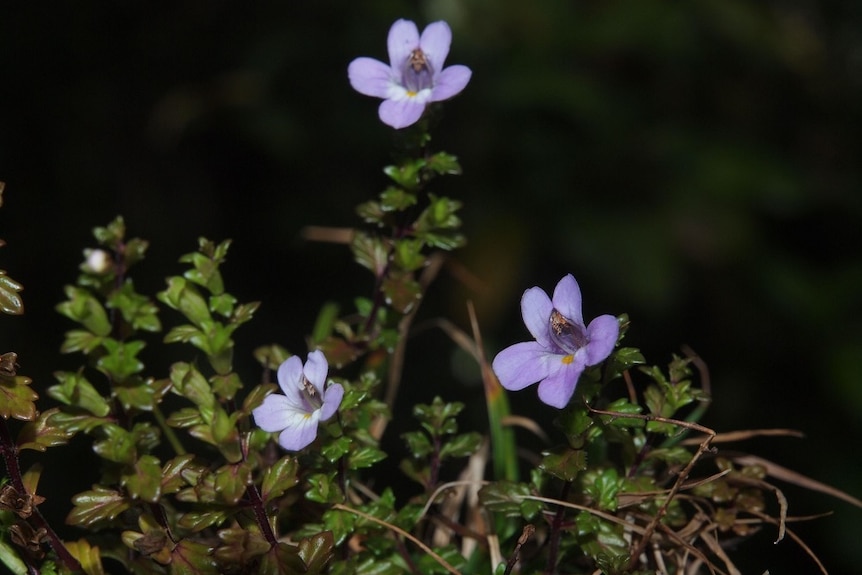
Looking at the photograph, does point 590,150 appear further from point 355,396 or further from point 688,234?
point 355,396

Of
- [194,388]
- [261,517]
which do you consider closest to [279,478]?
[261,517]

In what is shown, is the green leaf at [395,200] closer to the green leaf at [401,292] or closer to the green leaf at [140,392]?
the green leaf at [401,292]

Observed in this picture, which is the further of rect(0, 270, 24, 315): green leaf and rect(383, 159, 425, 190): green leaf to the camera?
rect(383, 159, 425, 190): green leaf

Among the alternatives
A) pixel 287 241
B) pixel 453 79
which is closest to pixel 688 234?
pixel 287 241

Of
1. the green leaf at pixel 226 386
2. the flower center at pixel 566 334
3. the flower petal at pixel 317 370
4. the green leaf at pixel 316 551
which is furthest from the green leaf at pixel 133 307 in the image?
the flower center at pixel 566 334

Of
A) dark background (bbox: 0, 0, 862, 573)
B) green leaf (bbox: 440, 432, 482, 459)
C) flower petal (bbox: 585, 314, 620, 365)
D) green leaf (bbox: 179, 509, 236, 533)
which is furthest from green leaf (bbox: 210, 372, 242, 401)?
dark background (bbox: 0, 0, 862, 573)

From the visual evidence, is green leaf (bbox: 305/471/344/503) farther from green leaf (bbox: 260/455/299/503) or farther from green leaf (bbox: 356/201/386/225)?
green leaf (bbox: 356/201/386/225)

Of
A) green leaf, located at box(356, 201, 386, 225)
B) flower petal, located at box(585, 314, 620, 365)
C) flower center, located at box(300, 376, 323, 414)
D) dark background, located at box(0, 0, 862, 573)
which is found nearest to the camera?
flower petal, located at box(585, 314, 620, 365)
